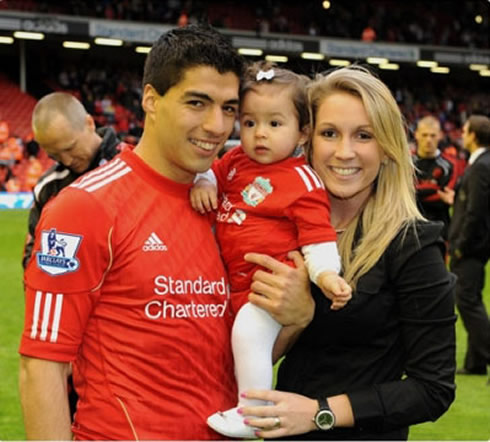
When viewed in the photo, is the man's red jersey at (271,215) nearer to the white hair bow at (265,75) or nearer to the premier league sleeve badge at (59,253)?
the white hair bow at (265,75)

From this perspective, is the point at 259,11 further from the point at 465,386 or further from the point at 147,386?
the point at 147,386

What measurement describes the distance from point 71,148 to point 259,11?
1395 inches

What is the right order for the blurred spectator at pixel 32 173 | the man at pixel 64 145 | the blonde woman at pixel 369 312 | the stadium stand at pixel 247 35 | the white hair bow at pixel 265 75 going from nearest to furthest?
the blonde woman at pixel 369 312
the white hair bow at pixel 265 75
the man at pixel 64 145
the blurred spectator at pixel 32 173
the stadium stand at pixel 247 35

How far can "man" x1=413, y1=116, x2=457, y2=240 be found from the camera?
8430mm

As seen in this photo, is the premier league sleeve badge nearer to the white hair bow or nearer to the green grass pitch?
the white hair bow

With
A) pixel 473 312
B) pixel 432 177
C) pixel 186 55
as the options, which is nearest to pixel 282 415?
pixel 186 55

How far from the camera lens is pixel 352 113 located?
2.69 m

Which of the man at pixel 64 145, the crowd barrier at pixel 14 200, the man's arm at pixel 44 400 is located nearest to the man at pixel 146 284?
the man's arm at pixel 44 400

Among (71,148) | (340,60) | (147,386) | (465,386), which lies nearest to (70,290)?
(147,386)

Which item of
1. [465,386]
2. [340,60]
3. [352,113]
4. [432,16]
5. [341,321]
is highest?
[432,16]

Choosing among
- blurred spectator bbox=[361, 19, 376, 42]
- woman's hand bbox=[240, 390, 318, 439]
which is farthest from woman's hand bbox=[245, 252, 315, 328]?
→ blurred spectator bbox=[361, 19, 376, 42]

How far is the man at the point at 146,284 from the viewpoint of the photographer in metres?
2.36

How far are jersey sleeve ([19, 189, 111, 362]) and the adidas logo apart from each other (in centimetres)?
12

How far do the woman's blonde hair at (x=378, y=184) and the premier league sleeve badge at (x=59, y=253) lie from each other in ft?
2.75
